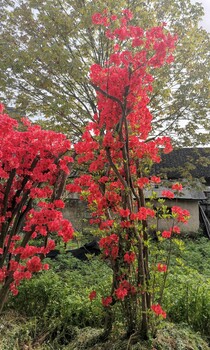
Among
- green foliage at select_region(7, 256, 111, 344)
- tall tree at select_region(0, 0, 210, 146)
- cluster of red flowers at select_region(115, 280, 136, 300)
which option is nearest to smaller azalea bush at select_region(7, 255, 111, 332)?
green foliage at select_region(7, 256, 111, 344)

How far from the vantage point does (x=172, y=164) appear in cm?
1452

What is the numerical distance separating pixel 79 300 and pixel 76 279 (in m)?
1.37

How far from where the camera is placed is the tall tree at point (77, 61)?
6840 mm

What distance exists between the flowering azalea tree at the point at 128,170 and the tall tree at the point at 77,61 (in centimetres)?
386

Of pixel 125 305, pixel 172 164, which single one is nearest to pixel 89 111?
pixel 125 305

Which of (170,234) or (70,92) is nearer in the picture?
(170,234)

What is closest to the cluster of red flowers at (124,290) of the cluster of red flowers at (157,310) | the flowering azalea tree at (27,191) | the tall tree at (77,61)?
the cluster of red flowers at (157,310)

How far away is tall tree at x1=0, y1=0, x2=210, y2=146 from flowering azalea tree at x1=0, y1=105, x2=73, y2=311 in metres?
3.86

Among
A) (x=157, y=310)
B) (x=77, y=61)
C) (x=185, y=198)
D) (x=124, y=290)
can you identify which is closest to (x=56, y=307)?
(x=124, y=290)

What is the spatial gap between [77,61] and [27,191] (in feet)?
14.0

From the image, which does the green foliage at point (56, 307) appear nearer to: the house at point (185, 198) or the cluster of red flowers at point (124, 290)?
the cluster of red flowers at point (124, 290)

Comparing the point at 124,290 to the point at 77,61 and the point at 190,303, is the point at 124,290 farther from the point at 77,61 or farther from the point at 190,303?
the point at 77,61

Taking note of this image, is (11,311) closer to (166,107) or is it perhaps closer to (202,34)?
(166,107)

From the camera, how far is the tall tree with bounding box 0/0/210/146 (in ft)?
22.4
